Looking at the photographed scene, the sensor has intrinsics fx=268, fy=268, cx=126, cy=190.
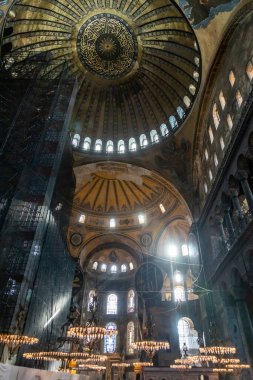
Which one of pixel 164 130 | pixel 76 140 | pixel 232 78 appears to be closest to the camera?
pixel 232 78

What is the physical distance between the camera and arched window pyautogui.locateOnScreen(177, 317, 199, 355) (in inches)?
838

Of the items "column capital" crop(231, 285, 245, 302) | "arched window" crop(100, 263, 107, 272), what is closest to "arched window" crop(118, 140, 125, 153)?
"arched window" crop(100, 263, 107, 272)

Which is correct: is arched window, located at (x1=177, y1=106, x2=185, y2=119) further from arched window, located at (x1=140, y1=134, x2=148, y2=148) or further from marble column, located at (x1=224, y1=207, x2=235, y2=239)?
marble column, located at (x1=224, y1=207, x2=235, y2=239)

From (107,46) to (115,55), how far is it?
2.61 feet

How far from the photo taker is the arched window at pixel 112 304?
24.9 m

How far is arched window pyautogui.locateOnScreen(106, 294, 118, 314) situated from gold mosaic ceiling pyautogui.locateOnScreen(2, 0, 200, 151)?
46.3 feet

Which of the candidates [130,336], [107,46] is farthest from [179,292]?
[107,46]

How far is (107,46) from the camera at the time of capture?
18.9 meters

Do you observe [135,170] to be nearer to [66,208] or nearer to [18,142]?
[66,208]

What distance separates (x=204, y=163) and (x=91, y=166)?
8888 mm

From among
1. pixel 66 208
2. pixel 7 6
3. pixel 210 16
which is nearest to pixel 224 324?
pixel 66 208

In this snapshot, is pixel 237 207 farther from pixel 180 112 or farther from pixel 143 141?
pixel 143 141

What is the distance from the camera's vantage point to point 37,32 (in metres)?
16.7

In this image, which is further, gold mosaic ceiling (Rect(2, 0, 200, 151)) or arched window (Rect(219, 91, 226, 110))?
gold mosaic ceiling (Rect(2, 0, 200, 151))
